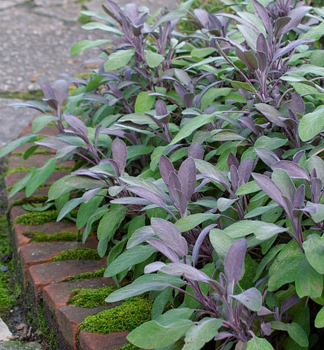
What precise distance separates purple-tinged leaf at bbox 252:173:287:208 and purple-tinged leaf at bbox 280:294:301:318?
0.69 ft

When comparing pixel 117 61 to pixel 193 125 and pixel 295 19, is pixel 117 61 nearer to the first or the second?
pixel 193 125

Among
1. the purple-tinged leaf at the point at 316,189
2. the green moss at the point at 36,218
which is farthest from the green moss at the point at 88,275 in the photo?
the purple-tinged leaf at the point at 316,189

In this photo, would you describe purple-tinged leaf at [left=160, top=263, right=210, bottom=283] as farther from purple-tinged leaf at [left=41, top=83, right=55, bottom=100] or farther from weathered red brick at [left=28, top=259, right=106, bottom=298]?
purple-tinged leaf at [left=41, top=83, right=55, bottom=100]

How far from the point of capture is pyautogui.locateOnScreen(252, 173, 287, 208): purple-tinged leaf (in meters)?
1.10

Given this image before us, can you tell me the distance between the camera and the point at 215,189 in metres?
1.59

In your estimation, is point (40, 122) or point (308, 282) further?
point (40, 122)

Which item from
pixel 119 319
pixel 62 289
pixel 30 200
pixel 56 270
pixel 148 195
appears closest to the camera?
pixel 148 195

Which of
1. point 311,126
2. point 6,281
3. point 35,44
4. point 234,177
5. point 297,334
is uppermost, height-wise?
point 311,126

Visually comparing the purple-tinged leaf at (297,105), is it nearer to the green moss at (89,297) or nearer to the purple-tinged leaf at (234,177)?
the purple-tinged leaf at (234,177)

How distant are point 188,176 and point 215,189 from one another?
31 cm

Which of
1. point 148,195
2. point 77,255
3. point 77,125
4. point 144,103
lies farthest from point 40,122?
point 148,195

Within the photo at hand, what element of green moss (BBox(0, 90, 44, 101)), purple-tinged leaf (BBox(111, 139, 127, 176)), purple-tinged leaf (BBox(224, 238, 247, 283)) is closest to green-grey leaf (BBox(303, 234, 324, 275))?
purple-tinged leaf (BBox(224, 238, 247, 283))

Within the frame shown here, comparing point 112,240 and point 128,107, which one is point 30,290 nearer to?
point 112,240

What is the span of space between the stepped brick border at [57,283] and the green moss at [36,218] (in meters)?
0.02
